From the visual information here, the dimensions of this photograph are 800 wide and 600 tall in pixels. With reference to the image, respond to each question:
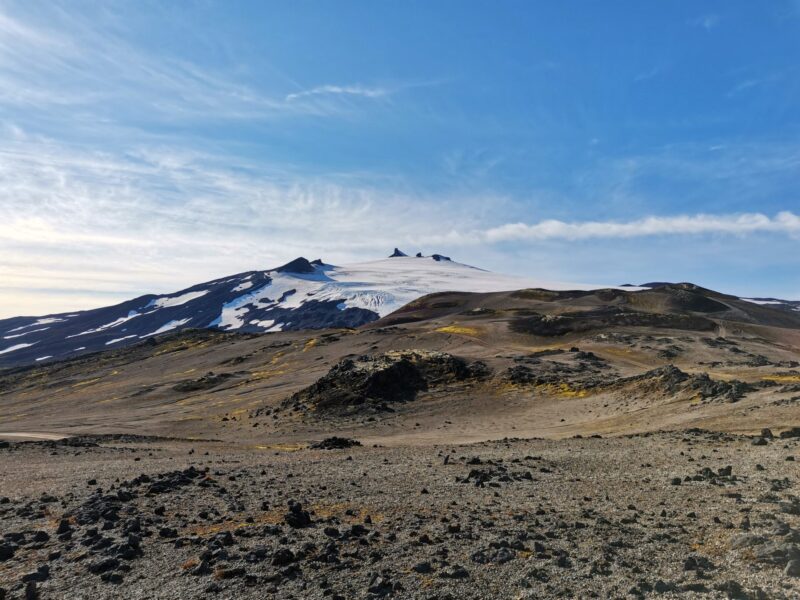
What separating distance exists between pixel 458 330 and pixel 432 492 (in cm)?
8324

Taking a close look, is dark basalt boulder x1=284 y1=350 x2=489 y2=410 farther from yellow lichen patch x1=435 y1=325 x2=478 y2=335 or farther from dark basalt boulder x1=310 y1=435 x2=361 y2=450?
yellow lichen patch x1=435 y1=325 x2=478 y2=335

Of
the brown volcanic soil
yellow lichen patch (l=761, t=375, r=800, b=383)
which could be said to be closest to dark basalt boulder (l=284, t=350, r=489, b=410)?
the brown volcanic soil

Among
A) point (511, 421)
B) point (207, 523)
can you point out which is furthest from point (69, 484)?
point (511, 421)

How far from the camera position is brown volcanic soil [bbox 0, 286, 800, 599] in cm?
1145

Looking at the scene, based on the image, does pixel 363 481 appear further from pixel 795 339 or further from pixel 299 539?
pixel 795 339

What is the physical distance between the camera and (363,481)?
20516mm

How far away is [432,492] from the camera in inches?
725

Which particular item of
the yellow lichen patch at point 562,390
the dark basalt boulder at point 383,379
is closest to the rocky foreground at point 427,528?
the yellow lichen patch at point 562,390

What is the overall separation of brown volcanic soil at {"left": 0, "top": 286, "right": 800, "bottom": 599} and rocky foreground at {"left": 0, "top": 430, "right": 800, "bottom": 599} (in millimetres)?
65

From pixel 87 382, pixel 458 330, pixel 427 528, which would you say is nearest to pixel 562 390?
pixel 427 528

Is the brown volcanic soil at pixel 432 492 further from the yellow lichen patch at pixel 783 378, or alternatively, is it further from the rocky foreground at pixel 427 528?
the yellow lichen patch at pixel 783 378

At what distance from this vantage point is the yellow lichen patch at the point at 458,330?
98.1 metres

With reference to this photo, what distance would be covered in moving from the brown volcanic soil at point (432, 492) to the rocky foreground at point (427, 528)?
7cm

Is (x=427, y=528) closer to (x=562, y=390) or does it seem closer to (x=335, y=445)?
(x=335, y=445)
